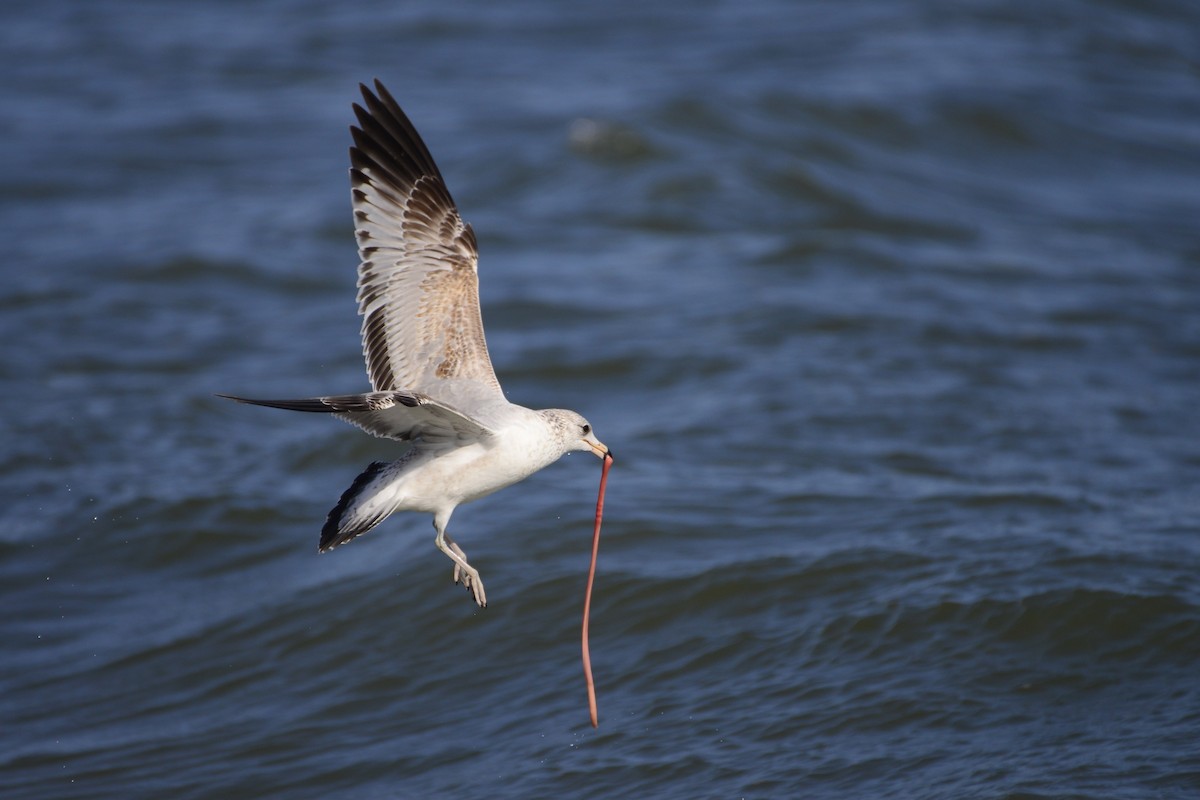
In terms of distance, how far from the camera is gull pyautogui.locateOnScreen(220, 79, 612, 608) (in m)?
5.71

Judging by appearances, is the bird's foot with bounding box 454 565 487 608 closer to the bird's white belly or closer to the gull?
the gull

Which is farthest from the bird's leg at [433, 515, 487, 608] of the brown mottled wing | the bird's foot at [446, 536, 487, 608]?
the brown mottled wing

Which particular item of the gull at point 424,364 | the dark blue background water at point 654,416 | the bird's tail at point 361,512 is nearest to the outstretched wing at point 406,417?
the gull at point 424,364

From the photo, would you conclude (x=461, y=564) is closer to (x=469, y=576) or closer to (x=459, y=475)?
(x=469, y=576)

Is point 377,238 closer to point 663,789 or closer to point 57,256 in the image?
point 663,789

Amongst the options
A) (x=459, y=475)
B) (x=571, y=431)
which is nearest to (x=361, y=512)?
(x=459, y=475)

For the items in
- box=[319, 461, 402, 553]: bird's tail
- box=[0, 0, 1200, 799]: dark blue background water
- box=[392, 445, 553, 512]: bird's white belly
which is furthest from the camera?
box=[0, 0, 1200, 799]: dark blue background water

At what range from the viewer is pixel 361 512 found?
19.2 ft

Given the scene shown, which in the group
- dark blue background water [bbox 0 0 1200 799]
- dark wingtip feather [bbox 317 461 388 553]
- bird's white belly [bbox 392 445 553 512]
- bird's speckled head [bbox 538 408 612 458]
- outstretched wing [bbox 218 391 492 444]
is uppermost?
outstretched wing [bbox 218 391 492 444]

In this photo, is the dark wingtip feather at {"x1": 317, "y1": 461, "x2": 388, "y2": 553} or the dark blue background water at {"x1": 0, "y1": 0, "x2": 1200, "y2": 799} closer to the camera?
the dark wingtip feather at {"x1": 317, "y1": 461, "x2": 388, "y2": 553}

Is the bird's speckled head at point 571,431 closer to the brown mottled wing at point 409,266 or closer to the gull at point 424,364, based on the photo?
the gull at point 424,364

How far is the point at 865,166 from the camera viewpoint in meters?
15.3

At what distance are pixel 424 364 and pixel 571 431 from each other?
76cm

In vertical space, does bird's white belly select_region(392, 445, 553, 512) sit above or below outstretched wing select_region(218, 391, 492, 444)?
below
